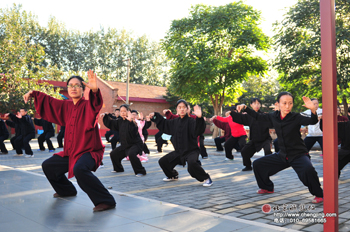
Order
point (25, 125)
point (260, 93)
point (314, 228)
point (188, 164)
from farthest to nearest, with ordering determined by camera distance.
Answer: point (260, 93)
point (25, 125)
point (188, 164)
point (314, 228)

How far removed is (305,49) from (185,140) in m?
15.8

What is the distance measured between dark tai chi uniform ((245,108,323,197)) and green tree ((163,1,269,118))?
17.1 m

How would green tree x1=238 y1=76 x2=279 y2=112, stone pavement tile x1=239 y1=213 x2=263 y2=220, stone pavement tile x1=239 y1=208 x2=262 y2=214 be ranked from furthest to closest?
1. green tree x1=238 y1=76 x2=279 y2=112
2. stone pavement tile x1=239 y1=208 x2=262 y2=214
3. stone pavement tile x1=239 y1=213 x2=263 y2=220

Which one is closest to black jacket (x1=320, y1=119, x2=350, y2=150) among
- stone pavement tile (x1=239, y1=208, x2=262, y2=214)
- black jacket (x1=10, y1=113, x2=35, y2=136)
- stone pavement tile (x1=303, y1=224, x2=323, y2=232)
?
stone pavement tile (x1=239, y1=208, x2=262, y2=214)

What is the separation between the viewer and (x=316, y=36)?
65.9ft

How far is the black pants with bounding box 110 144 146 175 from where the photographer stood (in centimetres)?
827

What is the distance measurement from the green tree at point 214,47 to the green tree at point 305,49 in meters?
1.87

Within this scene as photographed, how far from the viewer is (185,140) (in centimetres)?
694

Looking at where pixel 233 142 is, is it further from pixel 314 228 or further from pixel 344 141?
pixel 314 228

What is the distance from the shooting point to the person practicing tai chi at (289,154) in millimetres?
5133

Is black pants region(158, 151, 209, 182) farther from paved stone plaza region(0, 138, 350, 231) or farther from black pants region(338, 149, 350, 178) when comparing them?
black pants region(338, 149, 350, 178)

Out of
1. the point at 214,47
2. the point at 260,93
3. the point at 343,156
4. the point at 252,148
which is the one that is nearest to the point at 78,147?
the point at 252,148

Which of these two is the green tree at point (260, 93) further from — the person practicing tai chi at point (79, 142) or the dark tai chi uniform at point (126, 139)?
the person practicing tai chi at point (79, 142)

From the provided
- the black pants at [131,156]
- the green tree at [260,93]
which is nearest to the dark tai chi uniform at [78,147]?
the black pants at [131,156]
